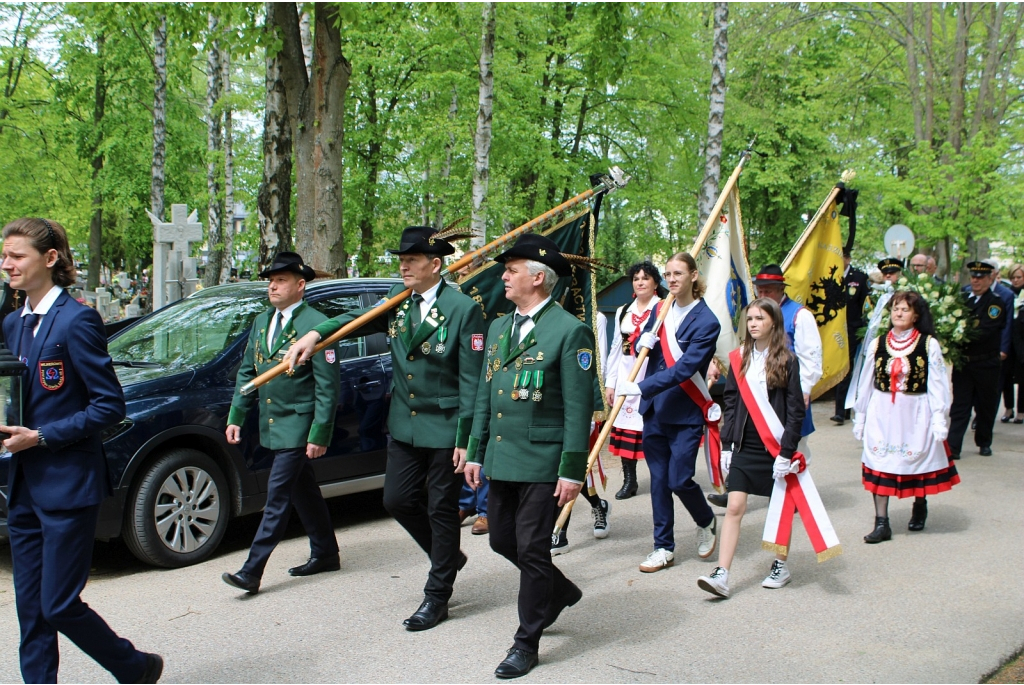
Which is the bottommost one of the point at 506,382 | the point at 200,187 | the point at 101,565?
the point at 101,565

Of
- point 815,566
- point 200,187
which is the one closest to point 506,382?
point 815,566

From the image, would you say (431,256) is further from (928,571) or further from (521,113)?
(521,113)

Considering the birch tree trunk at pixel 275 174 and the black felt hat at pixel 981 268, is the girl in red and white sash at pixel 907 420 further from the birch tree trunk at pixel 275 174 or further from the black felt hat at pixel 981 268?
the birch tree trunk at pixel 275 174

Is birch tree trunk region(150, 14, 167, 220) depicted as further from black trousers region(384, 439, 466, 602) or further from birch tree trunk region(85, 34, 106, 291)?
black trousers region(384, 439, 466, 602)

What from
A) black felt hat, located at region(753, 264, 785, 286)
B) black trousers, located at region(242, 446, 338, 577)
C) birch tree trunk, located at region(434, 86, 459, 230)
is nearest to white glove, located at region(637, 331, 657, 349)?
black felt hat, located at region(753, 264, 785, 286)

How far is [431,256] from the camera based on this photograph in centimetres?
534

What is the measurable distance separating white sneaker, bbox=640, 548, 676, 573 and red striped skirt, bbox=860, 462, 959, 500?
1.93 metres

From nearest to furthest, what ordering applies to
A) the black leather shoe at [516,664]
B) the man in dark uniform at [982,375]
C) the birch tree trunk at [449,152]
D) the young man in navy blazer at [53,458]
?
the young man in navy blazer at [53,458], the black leather shoe at [516,664], the man in dark uniform at [982,375], the birch tree trunk at [449,152]

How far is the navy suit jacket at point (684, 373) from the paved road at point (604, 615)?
3.36 ft

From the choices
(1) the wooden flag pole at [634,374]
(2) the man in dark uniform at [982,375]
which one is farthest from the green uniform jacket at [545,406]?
(2) the man in dark uniform at [982,375]

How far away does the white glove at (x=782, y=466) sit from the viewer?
580 cm

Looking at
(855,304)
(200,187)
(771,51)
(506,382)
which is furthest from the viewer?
(200,187)

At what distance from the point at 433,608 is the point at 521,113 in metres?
18.3

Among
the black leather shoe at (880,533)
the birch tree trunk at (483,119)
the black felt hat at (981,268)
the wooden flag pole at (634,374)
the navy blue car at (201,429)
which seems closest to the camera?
the navy blue car at (201,429)
